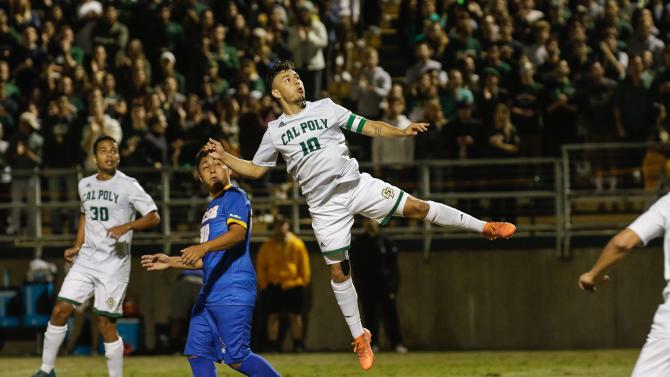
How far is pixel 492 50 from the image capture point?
19.5 meters

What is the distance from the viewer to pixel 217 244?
31.4 ft

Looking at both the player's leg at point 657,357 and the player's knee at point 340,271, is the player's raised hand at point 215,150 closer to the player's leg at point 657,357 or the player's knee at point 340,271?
the player's knee at point 340,271

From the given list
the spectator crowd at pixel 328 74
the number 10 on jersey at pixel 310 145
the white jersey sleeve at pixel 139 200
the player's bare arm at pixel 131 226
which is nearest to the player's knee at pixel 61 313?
the player's bare arm at pixel 131 226

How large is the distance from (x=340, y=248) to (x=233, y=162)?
1472 millimetres

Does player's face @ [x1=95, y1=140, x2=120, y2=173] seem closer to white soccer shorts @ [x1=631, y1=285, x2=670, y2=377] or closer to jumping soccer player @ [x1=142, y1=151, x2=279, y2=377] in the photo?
jumping soccer player @ [x1=142, y1=151, x2=279, y2=377]

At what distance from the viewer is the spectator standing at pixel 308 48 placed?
69.5ft

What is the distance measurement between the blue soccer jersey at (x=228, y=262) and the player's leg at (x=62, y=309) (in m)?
3.35

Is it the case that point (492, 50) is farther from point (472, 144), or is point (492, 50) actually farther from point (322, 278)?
point (322, 278)

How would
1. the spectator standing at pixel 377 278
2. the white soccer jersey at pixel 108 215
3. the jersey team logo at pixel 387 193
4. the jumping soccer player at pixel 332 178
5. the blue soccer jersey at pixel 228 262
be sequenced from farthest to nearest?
the spectator standing at pixel 377 278
the white soccer jersey at pixel 108 215
the jersey team logo at pixel 387 193
the jumping soccer player at pixel 332 178
the blue soccer jersey at pixel 228 262

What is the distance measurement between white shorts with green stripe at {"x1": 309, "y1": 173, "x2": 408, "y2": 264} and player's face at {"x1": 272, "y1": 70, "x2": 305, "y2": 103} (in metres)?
0.84

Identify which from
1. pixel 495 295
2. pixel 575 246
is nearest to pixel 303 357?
pixel 495 295

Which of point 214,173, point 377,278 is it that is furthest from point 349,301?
point 377,278

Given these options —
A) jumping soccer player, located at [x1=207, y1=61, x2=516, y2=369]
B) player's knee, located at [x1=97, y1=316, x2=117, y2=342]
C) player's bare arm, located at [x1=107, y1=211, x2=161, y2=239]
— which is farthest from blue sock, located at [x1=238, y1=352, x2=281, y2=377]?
player's knee, located at [x1=97, y1=316, x2=117, y2=342]

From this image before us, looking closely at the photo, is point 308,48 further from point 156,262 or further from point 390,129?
point 156,262
